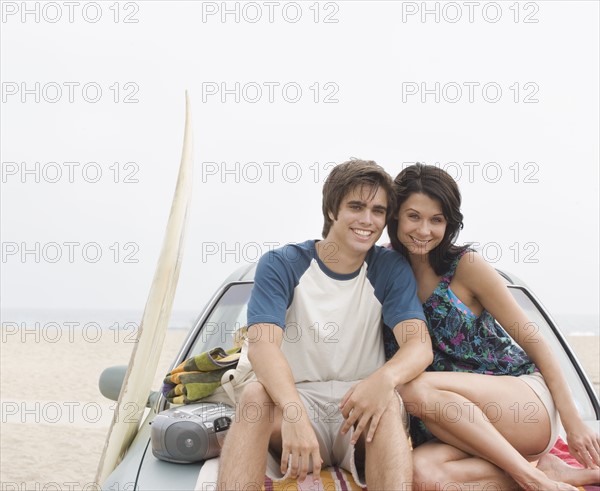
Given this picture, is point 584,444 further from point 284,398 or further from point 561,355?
point 284,398

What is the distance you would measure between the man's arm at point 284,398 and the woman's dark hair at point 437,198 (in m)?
0.63

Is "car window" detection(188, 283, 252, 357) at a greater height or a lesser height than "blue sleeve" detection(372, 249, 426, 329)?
lesser

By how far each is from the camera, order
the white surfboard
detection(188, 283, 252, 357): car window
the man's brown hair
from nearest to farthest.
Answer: the man's brown hair, the white surfboard, detection(188, 283, 252, 357): car window

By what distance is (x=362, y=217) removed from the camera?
2.22m

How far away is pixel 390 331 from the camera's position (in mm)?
2299

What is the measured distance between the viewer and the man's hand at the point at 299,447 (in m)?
1.84

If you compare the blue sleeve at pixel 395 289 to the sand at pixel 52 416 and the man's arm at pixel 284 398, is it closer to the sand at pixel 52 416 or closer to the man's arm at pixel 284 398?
the man's arm at pixel 284 398

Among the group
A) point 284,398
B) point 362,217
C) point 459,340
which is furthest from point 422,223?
point 284,398

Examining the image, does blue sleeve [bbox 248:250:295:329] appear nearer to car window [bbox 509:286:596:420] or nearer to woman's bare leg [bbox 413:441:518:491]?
woman's bare leg [bbox 413:441:518:491]

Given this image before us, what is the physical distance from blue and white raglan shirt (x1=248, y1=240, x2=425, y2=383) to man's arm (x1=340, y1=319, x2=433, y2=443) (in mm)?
128

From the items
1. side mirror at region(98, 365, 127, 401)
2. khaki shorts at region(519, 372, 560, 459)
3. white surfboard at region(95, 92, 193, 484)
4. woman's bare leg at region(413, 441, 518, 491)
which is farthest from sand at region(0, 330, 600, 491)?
khaki shorts at region(519, 372, 560, 459)

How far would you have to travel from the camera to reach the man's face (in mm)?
2230

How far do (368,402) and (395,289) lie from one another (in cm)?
46

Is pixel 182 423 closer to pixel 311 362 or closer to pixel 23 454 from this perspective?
pixel 311 362
